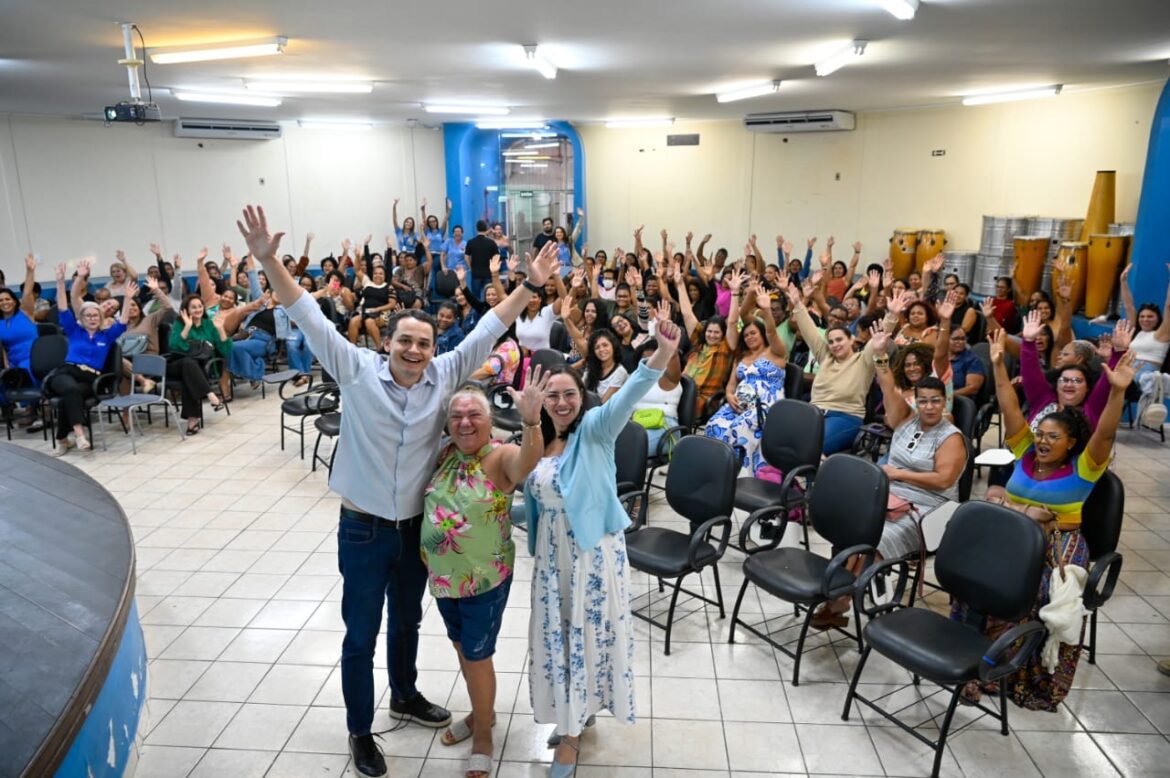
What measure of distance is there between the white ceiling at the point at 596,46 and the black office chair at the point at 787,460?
2.60 metres

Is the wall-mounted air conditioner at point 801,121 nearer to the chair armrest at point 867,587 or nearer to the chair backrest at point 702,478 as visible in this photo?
the chair backrest at point 702,478

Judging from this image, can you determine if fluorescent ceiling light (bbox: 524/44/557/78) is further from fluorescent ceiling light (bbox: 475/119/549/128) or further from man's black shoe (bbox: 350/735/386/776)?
fluorescent ceiling light (bbox: 475/119/549/128)

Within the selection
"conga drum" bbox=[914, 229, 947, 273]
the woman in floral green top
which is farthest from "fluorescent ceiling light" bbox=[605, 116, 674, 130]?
the woman in floral green top

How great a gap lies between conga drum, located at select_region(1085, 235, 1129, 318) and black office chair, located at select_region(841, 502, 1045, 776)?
6.69 m

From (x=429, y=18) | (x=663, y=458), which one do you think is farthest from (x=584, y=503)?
(x=429, y=18)

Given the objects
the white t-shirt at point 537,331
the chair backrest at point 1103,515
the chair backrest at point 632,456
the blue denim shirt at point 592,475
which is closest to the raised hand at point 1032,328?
the chair backrest at point 1103,515

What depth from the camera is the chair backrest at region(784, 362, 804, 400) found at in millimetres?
5809

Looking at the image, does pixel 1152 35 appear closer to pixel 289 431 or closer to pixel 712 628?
pixel 712 628

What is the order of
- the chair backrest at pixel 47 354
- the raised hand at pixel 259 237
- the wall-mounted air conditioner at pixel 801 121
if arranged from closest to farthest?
1. the raised hand at pixel 259 237
2. the chair backrest at pixel 47 354
3. the wall-mounted air conditioner at pixel 801 121

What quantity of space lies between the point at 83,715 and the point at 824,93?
9.59m

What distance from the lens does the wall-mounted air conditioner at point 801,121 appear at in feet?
37.6

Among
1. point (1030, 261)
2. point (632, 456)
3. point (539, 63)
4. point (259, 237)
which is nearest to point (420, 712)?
point (632, 456)

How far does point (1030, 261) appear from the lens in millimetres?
9461

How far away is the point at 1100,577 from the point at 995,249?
8.10 meters
